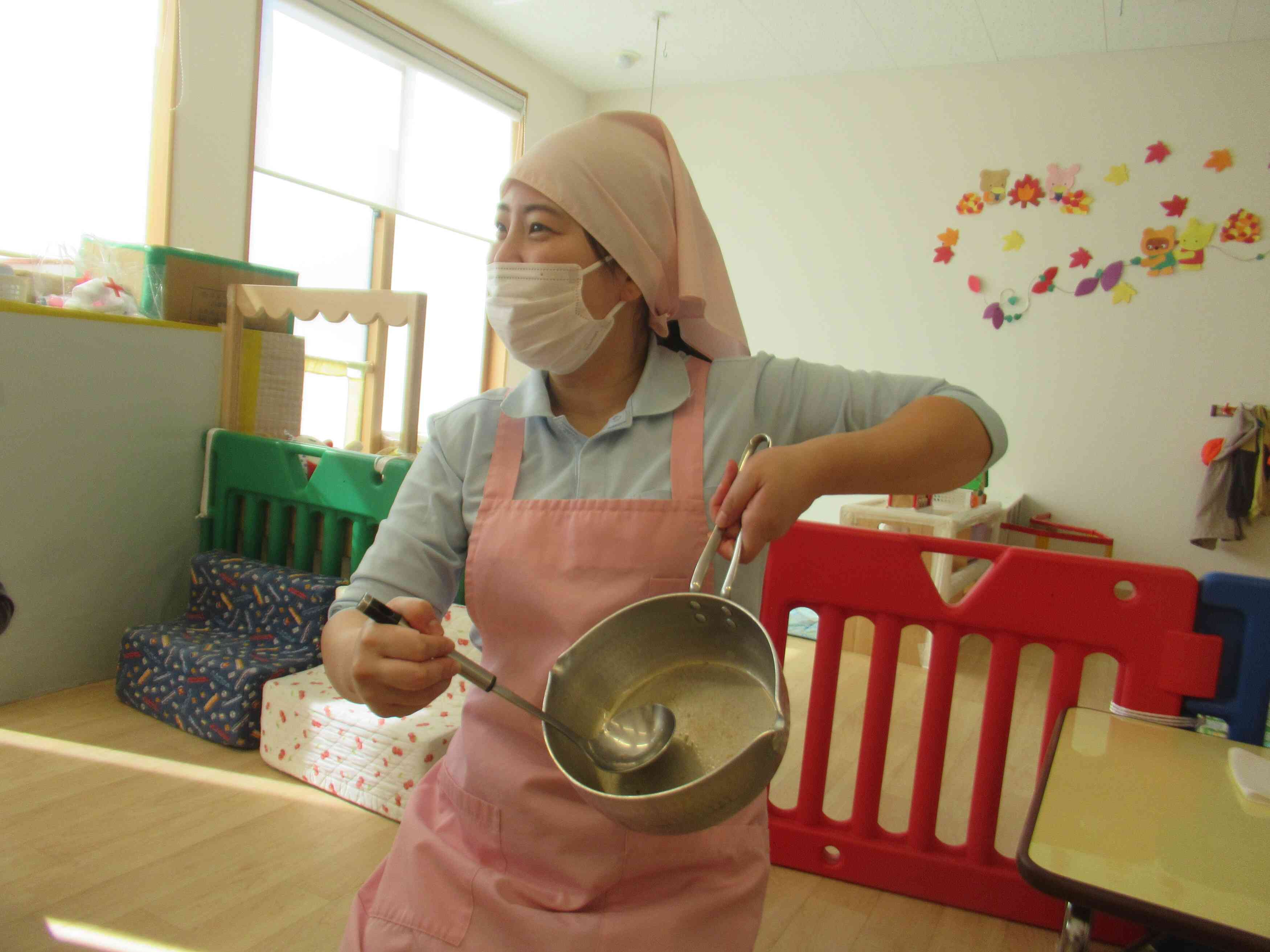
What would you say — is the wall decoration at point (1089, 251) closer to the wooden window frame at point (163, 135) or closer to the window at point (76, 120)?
the wooden window frame at point (163, 135)

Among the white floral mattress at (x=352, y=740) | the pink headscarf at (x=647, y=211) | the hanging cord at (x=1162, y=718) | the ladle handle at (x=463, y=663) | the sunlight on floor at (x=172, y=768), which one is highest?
the pink headscarf at (x=647, y=211)

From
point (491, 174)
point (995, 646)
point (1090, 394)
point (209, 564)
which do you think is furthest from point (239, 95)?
point (1090, 394)

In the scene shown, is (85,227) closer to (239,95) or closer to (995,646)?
(239,95)

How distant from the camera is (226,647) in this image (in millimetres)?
2014

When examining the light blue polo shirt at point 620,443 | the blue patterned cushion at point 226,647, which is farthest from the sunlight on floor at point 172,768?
the light blue polo shirt at point 620,443

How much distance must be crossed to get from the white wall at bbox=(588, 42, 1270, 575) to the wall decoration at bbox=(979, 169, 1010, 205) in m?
0.04

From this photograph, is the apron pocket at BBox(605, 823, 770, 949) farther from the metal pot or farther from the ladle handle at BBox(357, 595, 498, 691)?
the ladle handle at BBox(357, 595, 498, 691)

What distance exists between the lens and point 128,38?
10.5 feet

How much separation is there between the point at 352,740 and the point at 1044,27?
4223 millimetres

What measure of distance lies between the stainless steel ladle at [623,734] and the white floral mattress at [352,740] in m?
0.88

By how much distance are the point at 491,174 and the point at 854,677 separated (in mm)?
3503

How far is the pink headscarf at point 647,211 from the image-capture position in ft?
2.93

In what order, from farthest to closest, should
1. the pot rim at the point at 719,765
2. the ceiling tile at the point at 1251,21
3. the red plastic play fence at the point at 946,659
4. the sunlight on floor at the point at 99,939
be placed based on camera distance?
the ceiling tile at the point at 1251,21 < the red plastic play fence at the point at 946,659 < the sunlight on floor at the point at 99,939 < the pot rim at the point at 719,765

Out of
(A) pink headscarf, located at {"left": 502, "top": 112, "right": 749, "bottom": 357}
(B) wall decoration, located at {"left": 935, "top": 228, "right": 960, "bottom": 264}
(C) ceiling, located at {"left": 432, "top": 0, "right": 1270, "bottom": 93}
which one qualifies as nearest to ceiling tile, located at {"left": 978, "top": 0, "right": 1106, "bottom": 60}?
(C) ceiling, located at {"left": 432, "top": 0, "right": 1270, "bottom": 93}
